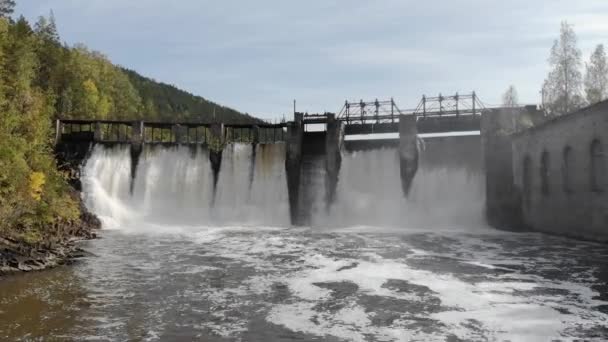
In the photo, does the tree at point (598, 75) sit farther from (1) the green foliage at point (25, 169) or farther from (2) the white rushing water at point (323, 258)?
(1) the green foliage at point (25, 169)

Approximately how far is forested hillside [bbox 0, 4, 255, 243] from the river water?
3.10 m

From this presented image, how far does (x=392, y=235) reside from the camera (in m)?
29.3

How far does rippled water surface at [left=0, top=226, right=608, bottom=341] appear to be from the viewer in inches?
400

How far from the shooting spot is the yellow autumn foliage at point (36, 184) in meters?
23.3

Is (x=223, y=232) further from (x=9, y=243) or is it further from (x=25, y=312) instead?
(x=25, y=312)

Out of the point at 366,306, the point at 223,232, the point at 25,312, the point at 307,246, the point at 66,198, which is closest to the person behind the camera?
the point at 25,312

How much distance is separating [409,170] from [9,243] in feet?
84.3

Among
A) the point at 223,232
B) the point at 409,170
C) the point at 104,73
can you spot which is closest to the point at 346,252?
the point at 223,232

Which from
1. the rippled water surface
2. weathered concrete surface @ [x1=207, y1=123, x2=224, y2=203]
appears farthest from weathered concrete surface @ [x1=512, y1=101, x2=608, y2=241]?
weathered concrete surface @ [x1=207, y1=123, x2=224, y2=203]

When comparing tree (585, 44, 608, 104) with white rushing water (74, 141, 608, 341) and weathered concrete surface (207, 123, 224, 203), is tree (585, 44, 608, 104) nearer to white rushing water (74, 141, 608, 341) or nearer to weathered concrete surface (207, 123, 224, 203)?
white rushing water (74, 141, 608, 341)

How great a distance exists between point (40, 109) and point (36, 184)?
27.2 ft

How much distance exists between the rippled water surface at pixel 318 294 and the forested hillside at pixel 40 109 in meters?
3.45

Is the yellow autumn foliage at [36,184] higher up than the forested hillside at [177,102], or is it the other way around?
the forested hillside at [177,102]

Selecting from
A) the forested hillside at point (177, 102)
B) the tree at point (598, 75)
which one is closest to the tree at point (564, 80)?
the tree at point (598, 75)
